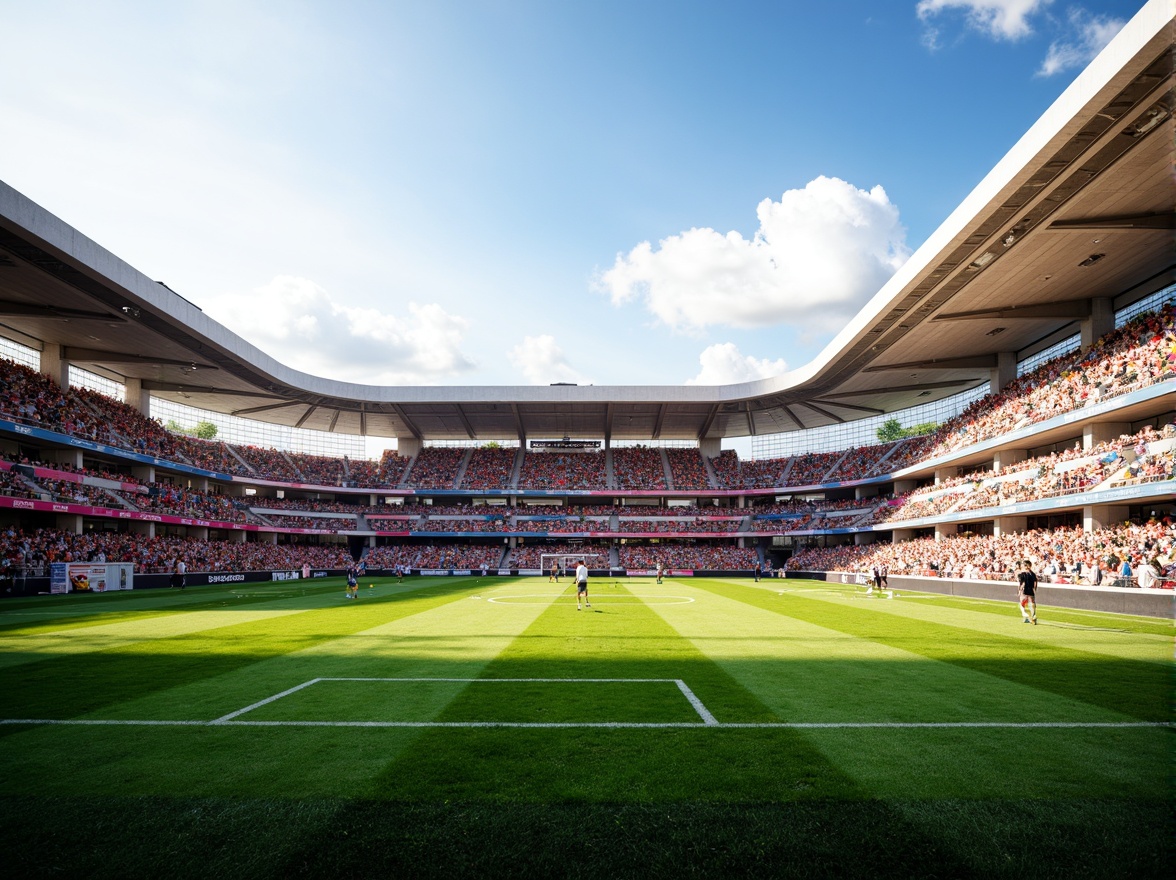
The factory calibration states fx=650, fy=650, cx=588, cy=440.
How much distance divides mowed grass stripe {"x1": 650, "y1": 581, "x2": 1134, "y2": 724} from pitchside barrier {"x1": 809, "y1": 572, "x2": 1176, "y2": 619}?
12829 mm

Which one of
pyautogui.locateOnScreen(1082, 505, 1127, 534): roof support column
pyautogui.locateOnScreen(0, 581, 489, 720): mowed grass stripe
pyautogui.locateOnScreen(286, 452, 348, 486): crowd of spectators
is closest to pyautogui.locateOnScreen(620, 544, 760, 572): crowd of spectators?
pyautogui.locateOnScreen(286, 452, 348, 486): crowd of spectators

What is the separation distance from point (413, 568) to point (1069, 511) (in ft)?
170

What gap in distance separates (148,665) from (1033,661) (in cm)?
1837

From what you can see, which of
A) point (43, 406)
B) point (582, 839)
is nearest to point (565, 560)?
point (43, 406)

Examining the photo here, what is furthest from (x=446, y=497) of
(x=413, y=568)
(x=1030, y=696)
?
(x=1030, y=696)

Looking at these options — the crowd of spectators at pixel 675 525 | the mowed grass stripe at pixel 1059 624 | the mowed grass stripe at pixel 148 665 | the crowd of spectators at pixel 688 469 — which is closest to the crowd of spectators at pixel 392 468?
the crowd of spectators at pixel 675 525

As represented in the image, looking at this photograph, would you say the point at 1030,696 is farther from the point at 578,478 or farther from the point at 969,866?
the point at 578,478

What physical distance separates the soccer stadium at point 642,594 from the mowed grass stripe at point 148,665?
0.46ft

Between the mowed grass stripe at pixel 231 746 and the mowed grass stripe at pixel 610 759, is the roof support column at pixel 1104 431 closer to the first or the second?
the mowed grass stripe at pixel 610 759

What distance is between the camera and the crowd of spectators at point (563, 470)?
237 feet

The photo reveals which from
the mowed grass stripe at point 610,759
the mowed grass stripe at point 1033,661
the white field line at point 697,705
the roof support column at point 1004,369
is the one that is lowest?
the mowed grass stripe at point 1033,661

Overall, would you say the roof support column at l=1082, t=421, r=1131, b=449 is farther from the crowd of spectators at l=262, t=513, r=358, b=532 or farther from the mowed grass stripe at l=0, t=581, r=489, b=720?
the crowd of spectators at l=262, t=513, r=358, b=532

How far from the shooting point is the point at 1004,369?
4869cm

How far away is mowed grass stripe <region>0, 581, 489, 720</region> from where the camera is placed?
10.3m
